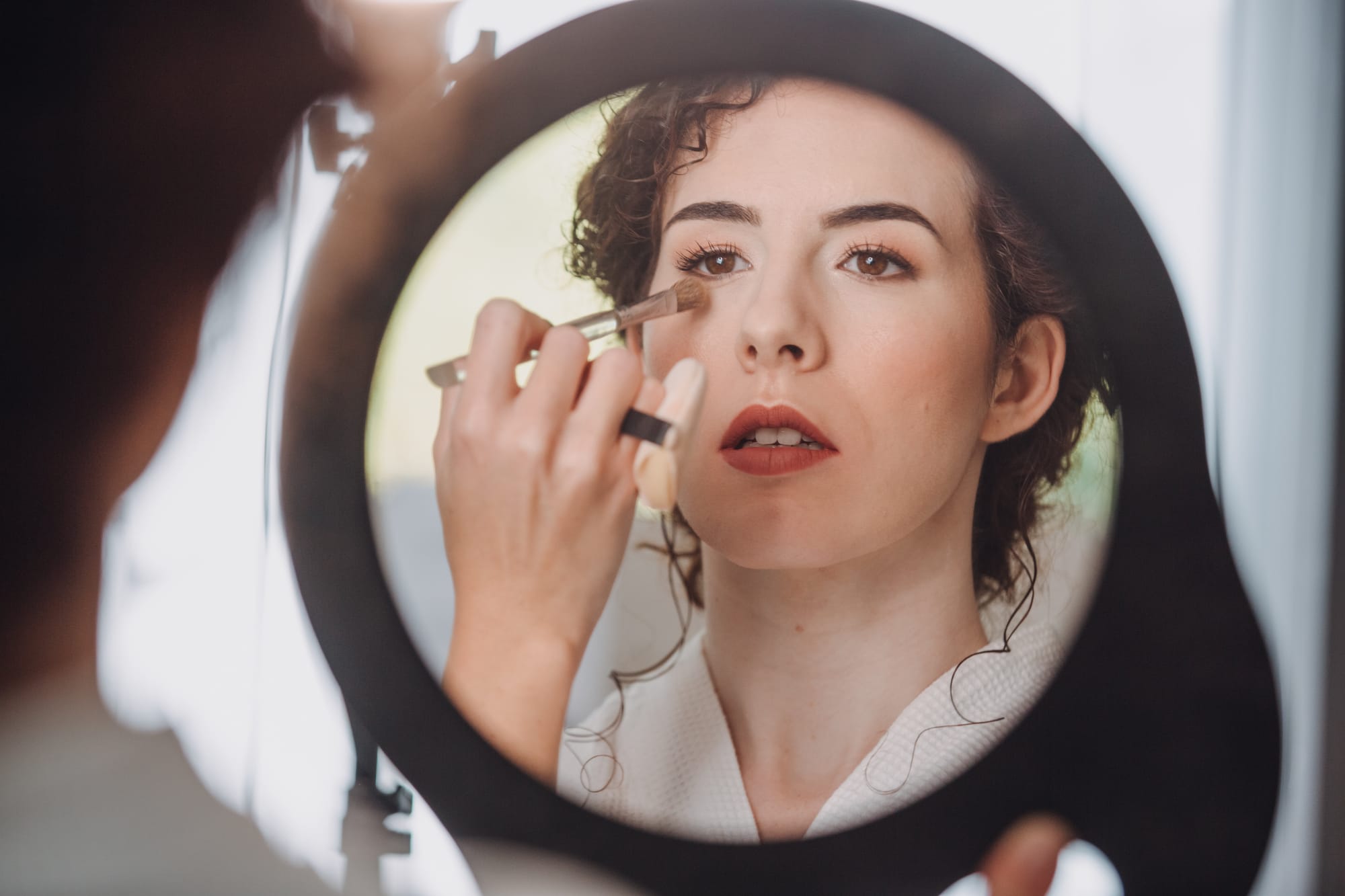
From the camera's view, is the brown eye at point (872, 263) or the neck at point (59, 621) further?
the neck at point (59, 621)

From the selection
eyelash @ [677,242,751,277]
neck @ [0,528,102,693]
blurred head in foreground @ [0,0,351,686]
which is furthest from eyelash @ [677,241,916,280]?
neck @ [0,528,102,693]

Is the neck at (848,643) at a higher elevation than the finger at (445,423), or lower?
lower

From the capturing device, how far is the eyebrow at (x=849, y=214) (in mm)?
417

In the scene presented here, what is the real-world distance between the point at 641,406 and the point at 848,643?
0.18 m

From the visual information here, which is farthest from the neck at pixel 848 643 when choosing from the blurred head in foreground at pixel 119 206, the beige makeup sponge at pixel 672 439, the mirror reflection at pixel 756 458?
the blurred head in foreground at pixel 119 206

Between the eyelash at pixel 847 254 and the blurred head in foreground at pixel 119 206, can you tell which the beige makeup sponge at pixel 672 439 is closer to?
the eyelash at pixel 847 254

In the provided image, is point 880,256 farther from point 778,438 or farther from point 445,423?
point 445,423

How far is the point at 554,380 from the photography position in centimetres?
38

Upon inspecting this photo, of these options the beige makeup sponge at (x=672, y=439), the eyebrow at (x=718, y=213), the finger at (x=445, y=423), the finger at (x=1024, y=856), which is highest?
the eyebrow at (x=718, y=213)

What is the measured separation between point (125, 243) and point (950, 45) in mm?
466

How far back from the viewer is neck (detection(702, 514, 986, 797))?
0.45 meters

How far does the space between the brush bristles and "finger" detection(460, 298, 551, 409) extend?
0.08 metres

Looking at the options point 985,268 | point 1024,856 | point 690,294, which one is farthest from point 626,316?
point 1024,856

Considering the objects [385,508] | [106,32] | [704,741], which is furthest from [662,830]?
[106,32]
